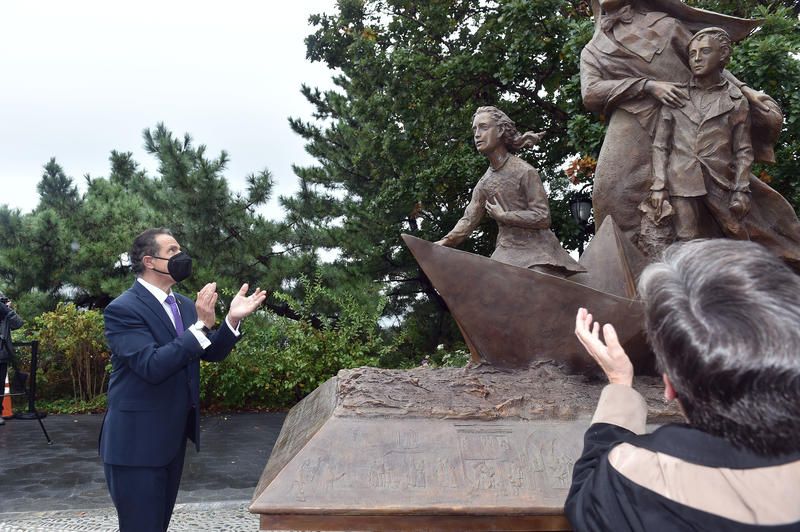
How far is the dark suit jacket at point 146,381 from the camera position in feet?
8.71

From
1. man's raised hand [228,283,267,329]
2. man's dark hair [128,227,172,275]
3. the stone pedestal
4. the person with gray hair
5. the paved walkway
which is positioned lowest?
the paved walkway

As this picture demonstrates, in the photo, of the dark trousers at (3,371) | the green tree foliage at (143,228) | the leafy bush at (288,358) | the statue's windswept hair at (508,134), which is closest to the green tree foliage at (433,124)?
the green tree foliage at (143,228)

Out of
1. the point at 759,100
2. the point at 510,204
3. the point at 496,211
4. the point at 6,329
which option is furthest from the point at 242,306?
the point at 6,329

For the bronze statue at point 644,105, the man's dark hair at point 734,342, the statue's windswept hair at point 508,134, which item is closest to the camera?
the man's dark hair at point 734,342

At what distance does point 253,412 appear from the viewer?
9.38m

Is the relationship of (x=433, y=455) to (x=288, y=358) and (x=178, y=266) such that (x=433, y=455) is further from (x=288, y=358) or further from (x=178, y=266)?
(x=288, y=358)

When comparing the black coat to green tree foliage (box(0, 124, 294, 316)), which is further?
green tree foliage (box(0, 124, 294, 316))

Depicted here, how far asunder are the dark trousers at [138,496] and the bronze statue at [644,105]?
313 centimetres

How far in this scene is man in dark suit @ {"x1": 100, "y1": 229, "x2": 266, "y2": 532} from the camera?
266 centimetres

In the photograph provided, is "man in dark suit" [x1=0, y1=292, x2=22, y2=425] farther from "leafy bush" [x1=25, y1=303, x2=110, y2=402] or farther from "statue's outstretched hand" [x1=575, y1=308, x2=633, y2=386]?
"statue's outstretched hand" [x1=575, y1=308, x2=633, y2=386]

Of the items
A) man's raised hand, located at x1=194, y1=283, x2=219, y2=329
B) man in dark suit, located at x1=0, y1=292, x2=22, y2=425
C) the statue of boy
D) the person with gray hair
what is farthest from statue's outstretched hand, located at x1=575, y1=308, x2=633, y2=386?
man in dark suit, located at x1=0, y1=292, x2=22, y2=425

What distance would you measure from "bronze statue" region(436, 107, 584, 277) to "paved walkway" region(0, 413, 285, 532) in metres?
2.41

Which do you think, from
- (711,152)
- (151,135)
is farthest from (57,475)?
(151,135)

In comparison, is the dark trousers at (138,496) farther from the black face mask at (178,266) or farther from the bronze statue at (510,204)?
the bronze statue at (510,204)
